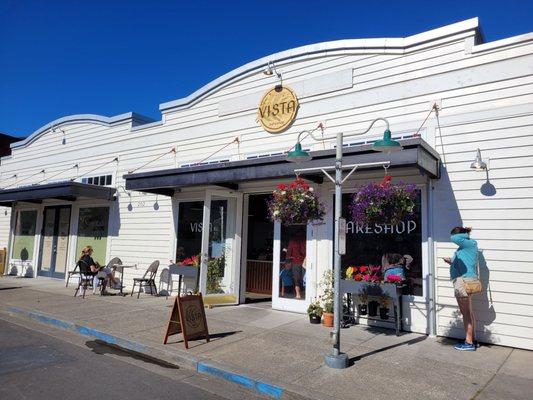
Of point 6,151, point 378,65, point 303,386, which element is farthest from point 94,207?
point 6,151

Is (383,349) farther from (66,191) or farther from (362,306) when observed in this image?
(66,191)

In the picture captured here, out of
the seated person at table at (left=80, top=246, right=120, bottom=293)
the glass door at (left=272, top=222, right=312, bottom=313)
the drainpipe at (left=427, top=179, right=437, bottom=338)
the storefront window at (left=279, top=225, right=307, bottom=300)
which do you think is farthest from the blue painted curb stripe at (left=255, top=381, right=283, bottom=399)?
the seated person at table at (left=80, top=246, right=120, bottom=293)

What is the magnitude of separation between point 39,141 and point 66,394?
15.0 m

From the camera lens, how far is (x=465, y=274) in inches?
264

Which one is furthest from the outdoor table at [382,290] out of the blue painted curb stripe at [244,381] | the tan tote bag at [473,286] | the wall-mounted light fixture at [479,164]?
the blue painted curb stripe at [244,381]

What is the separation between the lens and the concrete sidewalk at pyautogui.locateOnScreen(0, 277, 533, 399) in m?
5.04

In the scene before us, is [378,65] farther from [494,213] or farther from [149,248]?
[149,248]

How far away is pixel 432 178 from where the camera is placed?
25.6ft

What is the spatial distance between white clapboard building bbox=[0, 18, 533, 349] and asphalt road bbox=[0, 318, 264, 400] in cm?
378

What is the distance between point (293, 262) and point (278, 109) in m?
3.63

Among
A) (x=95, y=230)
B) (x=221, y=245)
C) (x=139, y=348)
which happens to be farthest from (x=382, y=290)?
(x=95, y=230)

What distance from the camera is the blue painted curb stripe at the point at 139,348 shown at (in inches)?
203

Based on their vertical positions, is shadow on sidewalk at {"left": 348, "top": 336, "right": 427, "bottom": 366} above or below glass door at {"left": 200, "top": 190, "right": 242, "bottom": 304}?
below

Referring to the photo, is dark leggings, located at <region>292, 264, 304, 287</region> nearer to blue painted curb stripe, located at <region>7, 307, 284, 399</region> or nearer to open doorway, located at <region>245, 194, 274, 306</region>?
open doorway, located at <region>245, 194, 274, 306</region>
